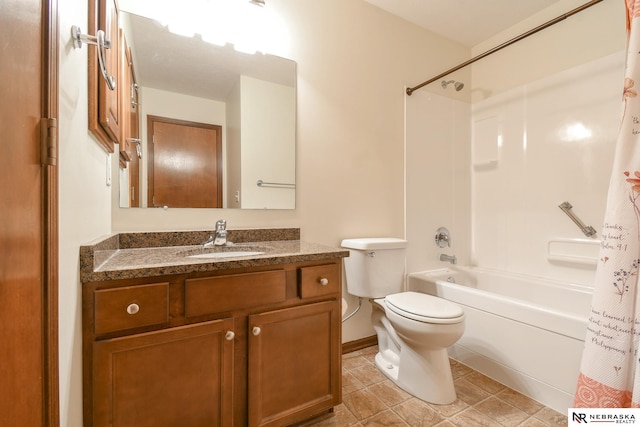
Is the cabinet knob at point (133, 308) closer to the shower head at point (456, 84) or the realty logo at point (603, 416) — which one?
the realty logo at point (603, 416)

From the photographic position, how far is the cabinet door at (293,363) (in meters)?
1.14

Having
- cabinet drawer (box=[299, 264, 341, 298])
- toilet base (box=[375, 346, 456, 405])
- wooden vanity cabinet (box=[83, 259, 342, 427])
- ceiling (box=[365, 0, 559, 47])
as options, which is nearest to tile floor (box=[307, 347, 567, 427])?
toilet base (box=[375, 346, 456, 405])

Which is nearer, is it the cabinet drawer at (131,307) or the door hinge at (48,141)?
the door hinge at (48,141)

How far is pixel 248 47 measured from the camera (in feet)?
5.59

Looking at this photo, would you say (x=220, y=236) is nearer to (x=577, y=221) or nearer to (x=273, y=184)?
(x=273, y=184)

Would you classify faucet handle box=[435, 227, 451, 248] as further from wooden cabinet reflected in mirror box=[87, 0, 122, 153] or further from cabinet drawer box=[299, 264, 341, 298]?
wooden cabinet reflected in mirror box=[87, 0, 122, 153]

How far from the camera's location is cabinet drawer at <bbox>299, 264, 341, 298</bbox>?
1.24 m

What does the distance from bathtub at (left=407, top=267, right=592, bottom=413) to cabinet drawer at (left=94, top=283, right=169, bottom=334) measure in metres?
1.73

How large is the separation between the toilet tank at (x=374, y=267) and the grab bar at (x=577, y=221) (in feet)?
3.94

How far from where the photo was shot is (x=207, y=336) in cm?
105

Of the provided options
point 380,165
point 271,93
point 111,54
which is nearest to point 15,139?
point 111,54

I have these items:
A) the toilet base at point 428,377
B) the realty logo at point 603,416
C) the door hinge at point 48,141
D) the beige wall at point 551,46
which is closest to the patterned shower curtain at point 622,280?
the realty logo at point 603,416

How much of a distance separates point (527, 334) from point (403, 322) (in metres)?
0.69

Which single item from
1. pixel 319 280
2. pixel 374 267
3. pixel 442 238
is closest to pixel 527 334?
pixel 374 267
